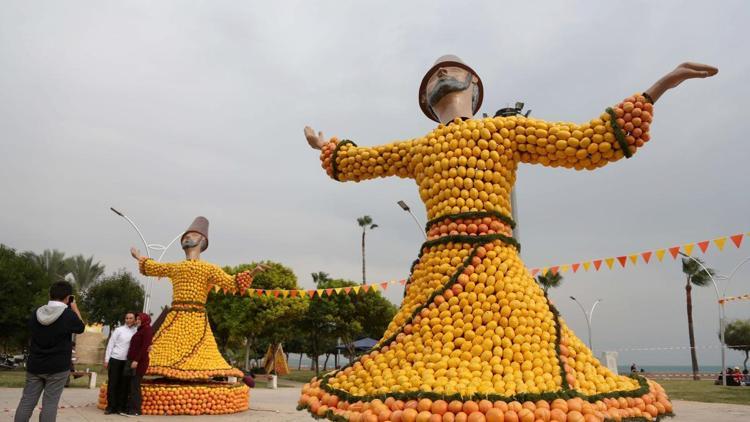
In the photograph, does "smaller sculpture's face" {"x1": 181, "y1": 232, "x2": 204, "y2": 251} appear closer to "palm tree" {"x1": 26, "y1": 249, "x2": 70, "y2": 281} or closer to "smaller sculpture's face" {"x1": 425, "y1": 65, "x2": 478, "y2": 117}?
"smaller sculpture's face" {"x1": 425, "y1": 65, "x2": 478, "y2": 117}

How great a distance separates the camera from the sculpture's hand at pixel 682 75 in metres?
3.43

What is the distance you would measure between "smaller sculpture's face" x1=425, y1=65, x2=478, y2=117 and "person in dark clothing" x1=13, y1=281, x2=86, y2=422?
3754mm

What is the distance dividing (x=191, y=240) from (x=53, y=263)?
29.2m

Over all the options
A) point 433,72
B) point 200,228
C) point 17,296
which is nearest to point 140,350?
point 200,228

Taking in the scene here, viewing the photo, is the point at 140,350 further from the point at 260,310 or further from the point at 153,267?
the point at 260,310

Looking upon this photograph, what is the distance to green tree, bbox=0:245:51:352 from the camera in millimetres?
25344

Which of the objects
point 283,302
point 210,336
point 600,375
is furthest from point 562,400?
point 283,302

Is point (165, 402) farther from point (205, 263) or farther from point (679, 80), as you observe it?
point (679, 80)

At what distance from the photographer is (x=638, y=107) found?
11.2 feet

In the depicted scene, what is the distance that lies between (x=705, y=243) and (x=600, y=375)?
19.9ft

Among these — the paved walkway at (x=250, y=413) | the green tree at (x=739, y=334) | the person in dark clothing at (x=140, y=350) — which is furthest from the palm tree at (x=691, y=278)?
the person in dark clothing at (x=140, y=350)

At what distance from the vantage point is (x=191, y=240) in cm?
1021

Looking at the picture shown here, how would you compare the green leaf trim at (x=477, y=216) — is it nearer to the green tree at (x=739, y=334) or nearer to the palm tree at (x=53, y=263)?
the palm tree at (x=53, y=263)

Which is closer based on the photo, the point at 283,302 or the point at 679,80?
the point at 679,80
